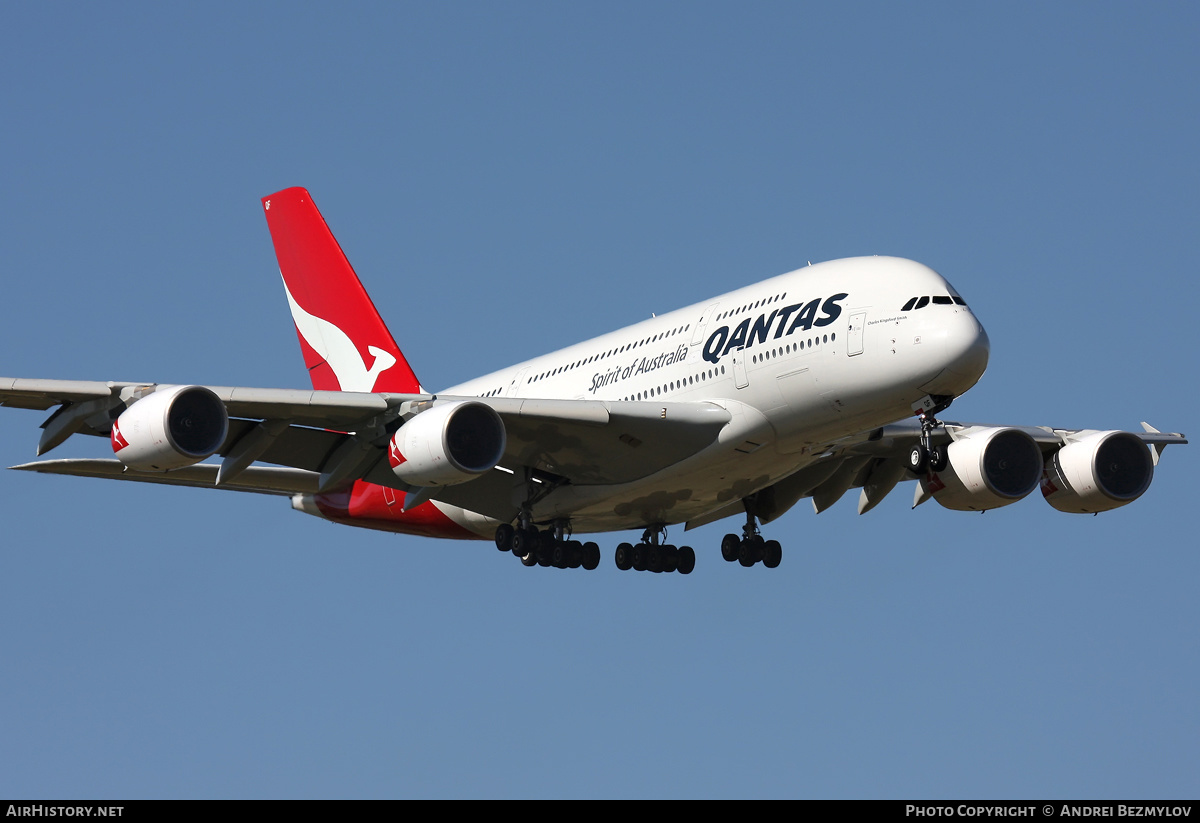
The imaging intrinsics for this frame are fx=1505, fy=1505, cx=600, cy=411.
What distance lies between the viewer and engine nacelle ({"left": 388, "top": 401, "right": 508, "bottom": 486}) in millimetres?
28641

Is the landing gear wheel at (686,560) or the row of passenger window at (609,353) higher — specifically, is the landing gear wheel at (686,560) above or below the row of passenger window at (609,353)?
below

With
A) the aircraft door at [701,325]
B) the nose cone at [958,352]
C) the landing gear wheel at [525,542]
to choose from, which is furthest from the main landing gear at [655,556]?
the nose cone at [958,352]

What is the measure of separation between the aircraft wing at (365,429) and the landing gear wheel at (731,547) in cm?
517

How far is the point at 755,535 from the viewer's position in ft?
121

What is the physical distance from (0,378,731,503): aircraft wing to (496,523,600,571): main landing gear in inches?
54.5

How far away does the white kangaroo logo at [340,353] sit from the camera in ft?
137

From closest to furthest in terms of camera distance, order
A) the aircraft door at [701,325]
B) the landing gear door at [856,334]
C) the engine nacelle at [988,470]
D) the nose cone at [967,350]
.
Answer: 1. the nose cone at [967,350]
2. the landing gear door at [856,334]
3. the aircraft door at [701,325]
4. the engine nacelle at [988,470]

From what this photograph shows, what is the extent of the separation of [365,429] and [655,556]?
9.28 m

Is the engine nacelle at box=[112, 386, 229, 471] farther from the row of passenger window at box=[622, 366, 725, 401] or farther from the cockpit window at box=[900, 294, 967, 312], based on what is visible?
the cockpit window at box=[900, 294, 967, 312]

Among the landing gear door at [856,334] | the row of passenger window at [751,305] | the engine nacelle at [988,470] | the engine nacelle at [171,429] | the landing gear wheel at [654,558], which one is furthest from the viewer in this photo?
the landing gear wheel at [654,558]

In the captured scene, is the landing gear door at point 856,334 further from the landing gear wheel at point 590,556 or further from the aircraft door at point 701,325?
the landing gear wheel at point 590,556
